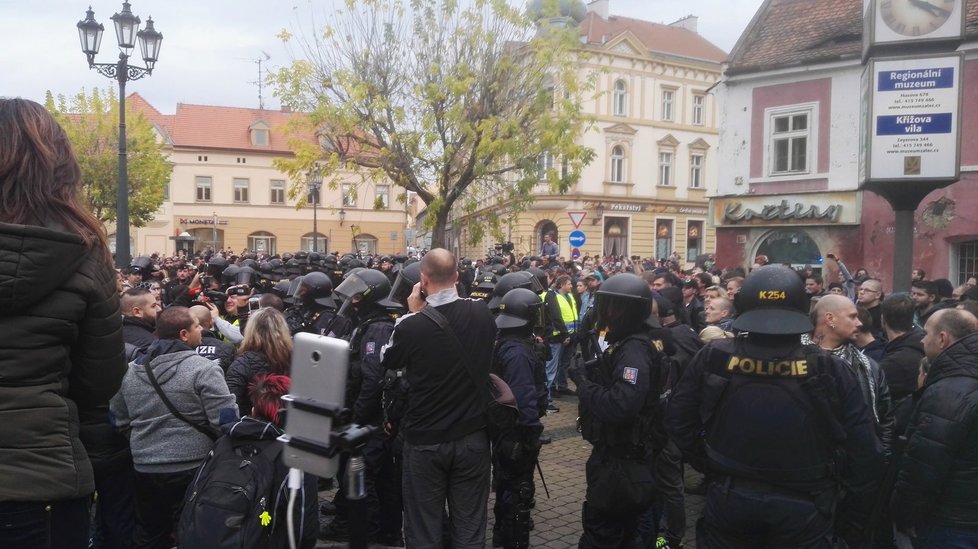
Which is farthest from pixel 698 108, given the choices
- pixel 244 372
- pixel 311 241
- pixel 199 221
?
pixel 244 372

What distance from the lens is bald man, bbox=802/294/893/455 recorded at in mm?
4371

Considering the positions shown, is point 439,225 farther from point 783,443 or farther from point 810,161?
point 783,443

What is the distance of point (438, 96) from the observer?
17.5 meters

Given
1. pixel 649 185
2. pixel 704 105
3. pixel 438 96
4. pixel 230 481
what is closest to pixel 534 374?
pixel 230 481

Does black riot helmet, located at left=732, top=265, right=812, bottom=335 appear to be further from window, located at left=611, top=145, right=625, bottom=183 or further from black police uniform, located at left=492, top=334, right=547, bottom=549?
window, located at left=611, top=145, right=625, bottom=183

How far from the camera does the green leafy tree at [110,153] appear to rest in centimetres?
3259

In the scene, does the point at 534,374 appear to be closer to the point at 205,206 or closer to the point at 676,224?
the point at 676,224

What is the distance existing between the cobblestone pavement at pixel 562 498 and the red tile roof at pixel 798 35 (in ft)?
53.9

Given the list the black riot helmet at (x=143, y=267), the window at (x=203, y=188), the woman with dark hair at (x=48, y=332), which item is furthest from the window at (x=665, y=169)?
the woman with dark hair at (x=48, y=332)

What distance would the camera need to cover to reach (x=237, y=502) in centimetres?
335

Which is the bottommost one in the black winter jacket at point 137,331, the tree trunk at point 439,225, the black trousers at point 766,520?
the black trousers at point 766,520

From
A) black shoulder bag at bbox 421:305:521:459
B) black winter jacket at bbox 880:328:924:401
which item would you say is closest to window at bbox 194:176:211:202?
black shoulder bag at bbox 421:305:521:459

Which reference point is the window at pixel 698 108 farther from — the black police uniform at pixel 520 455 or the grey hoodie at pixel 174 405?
the grey hoodie at pixel 174 405

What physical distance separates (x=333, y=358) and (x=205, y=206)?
164 ft
